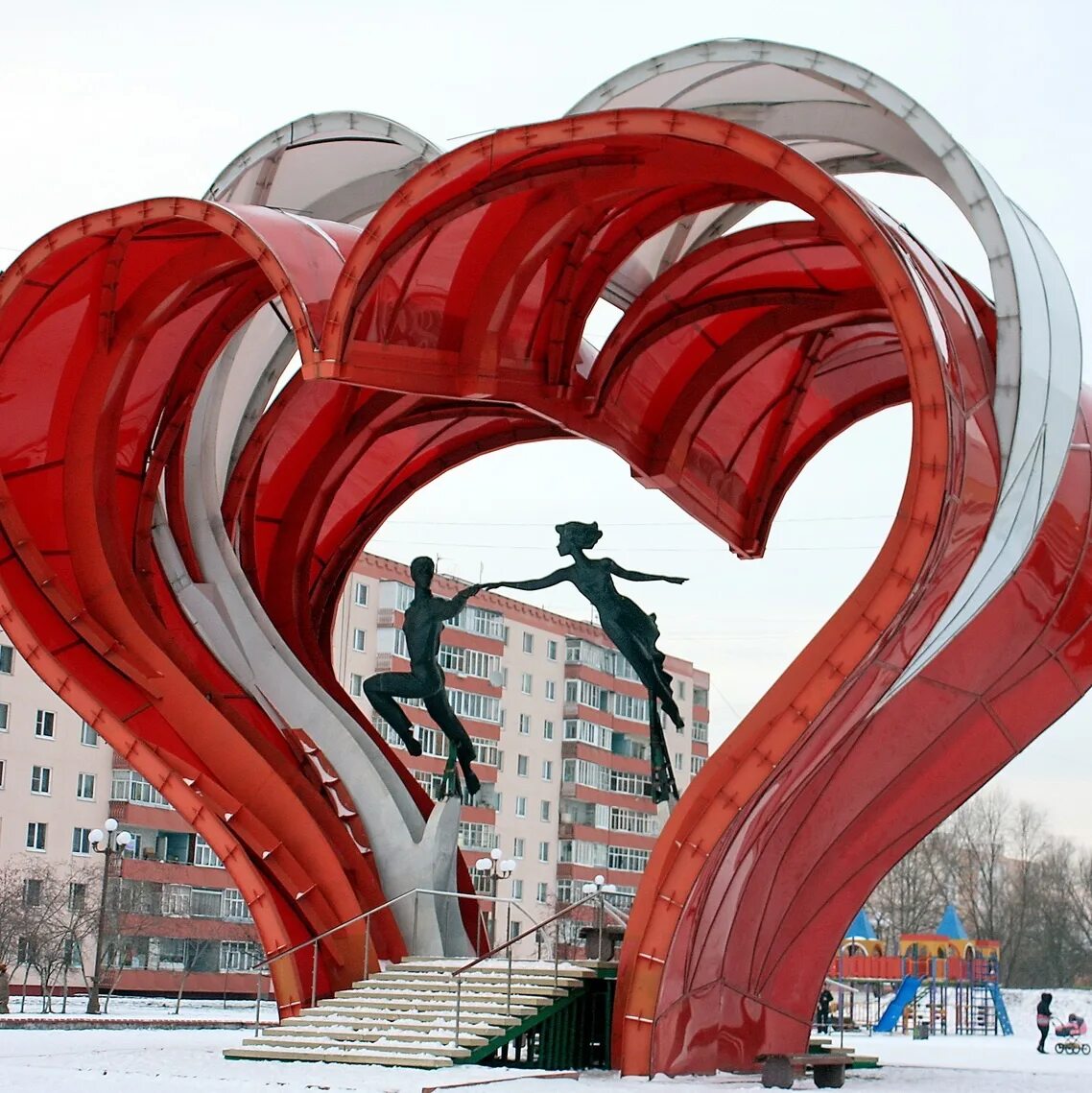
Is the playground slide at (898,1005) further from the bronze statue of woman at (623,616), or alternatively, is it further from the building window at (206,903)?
the bronze statue of woman at (623,616)

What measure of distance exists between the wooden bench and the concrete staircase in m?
2.45

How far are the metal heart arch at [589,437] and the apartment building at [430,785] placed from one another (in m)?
21.8

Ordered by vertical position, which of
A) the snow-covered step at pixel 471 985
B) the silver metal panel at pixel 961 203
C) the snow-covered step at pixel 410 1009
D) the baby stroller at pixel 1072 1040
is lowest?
the baby stroller at pixel 1072 1040

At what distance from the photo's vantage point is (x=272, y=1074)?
16.5m

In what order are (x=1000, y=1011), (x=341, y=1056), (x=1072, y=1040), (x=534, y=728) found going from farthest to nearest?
1. (x=534, y=728)
2. (x=1000, y=1011)
3. (x=1072, y=1040)
4. (x=341, y=1056)

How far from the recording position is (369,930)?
20656 millimetres

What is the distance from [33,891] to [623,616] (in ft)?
115

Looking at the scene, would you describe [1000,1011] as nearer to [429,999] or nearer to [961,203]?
[429,999]

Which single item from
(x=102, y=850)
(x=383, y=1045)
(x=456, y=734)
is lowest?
(x=383, y=1045)

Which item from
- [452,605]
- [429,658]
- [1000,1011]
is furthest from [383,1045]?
[1000,1011]

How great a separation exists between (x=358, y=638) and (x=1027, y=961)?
1669 inches

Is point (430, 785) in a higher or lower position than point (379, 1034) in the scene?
higher

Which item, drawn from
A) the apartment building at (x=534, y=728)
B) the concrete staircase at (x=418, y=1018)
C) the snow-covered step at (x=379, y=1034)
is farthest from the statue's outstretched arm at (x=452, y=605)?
the apartment building at (x=534, y=728)

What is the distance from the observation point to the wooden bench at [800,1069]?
658 inches
